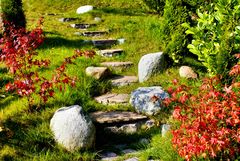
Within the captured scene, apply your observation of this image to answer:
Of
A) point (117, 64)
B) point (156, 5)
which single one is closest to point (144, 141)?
point (117, 64)

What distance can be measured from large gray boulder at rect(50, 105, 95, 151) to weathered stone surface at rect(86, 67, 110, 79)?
2342 millimetres

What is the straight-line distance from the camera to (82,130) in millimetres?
6621

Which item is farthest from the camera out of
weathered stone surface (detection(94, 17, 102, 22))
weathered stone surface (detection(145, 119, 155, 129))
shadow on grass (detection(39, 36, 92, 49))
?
weathered stone surface (detection(94, 17, 102, 22))

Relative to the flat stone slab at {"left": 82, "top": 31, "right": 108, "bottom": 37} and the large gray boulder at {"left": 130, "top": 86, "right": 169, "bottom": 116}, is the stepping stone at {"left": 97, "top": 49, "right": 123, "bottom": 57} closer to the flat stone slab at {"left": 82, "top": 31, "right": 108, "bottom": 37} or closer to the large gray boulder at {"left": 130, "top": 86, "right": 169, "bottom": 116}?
the flat stone slab at {"left": 82, "top": 31, "right": 108, "bottom": 37}

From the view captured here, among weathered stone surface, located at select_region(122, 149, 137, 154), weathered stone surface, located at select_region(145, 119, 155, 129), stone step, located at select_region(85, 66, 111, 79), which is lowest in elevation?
weathered stone surface, located at select_region(122, 149, 137, 154)

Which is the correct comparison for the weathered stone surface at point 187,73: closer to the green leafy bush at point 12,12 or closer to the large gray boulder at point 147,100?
the large gray boulder at point 147,100

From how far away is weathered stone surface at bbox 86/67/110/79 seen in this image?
29.7ft

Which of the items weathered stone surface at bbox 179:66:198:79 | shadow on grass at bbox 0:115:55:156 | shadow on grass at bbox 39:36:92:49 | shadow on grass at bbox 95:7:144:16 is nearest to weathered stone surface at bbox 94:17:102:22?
shadow on grass at bbox 95:7:144:16

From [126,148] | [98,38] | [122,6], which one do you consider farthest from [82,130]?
[122,6]

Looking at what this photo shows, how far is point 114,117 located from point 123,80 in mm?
1901

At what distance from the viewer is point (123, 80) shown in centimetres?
929

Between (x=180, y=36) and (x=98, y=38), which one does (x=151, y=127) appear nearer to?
(x=180, y=36)

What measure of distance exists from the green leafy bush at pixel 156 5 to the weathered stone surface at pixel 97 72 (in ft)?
19.0

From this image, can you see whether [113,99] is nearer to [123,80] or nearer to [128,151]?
[123,80]
